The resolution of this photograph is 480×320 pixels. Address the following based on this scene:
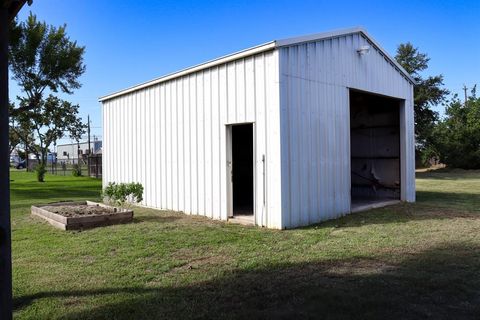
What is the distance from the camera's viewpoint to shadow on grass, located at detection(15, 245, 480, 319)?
3.93m

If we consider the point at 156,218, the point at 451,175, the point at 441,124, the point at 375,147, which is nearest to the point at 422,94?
the point at 441,124

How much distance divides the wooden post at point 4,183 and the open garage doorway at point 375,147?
11.5 meters

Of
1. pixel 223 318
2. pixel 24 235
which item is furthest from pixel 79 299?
pixel 24 235

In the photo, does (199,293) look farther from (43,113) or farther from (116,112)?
(43,113)

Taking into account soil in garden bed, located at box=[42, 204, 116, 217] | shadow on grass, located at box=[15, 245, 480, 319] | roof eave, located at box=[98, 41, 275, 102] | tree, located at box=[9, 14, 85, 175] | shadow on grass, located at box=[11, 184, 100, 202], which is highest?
tree, located at box=[9, 14, 85, 175]

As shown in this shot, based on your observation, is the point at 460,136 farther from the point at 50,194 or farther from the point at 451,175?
the point at 50,194

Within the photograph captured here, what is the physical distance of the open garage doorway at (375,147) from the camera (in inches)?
543

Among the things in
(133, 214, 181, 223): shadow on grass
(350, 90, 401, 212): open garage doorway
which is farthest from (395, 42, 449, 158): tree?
(133, 214, 181, 223): shadow on grass

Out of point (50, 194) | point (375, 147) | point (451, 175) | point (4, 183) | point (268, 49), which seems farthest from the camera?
point (451, 175)

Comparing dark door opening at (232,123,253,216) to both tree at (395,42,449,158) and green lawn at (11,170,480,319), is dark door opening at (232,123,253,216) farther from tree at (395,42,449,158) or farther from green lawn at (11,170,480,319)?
tree at (395,42,449,158)

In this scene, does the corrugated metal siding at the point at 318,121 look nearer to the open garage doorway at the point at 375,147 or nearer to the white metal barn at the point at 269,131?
the white metal barn at the point at 269,131

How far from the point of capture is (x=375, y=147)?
14.5m

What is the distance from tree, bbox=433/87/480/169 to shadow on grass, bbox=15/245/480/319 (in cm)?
3168

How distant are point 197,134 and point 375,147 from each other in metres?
6.98
